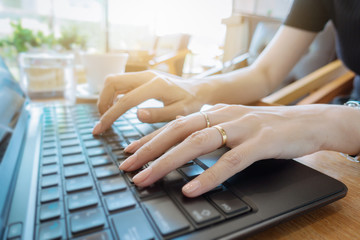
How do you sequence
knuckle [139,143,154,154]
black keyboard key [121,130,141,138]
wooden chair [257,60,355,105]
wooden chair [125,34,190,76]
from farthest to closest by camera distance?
wooden chair [257,60,355,105]
wooden chair [125,34,190,76]
black keyboard key [121,130,141,138]
knuckle [139,143,154,154]

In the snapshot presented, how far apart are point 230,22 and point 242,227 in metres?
1.52

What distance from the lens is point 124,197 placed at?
0.21 m

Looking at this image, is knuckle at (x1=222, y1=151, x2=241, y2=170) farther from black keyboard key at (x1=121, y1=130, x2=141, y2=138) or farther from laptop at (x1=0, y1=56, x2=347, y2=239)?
black keyboard key at (x1=121, y1=130, x2=141, y2=138)

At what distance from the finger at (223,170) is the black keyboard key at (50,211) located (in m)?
0.11

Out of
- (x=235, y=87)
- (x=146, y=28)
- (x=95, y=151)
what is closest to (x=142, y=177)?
(x=95, y=151)

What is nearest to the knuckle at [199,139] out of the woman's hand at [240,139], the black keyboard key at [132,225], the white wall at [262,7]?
the woman's hand at [240,139]

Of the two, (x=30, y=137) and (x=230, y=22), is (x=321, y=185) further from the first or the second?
(x=230, y=22)

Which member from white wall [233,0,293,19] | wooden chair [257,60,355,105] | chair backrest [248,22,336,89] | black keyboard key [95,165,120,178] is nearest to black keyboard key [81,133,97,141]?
black keyboard key [95,165,120,178]

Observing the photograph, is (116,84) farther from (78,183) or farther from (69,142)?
(78,183)

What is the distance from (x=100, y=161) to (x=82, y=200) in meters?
0.08

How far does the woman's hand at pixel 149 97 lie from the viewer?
1.29 feet

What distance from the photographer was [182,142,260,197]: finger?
209 mm

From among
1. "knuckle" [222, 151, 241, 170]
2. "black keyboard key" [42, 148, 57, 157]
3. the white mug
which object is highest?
the white mug

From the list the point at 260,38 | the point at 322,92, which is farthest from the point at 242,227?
the point at 260,38
